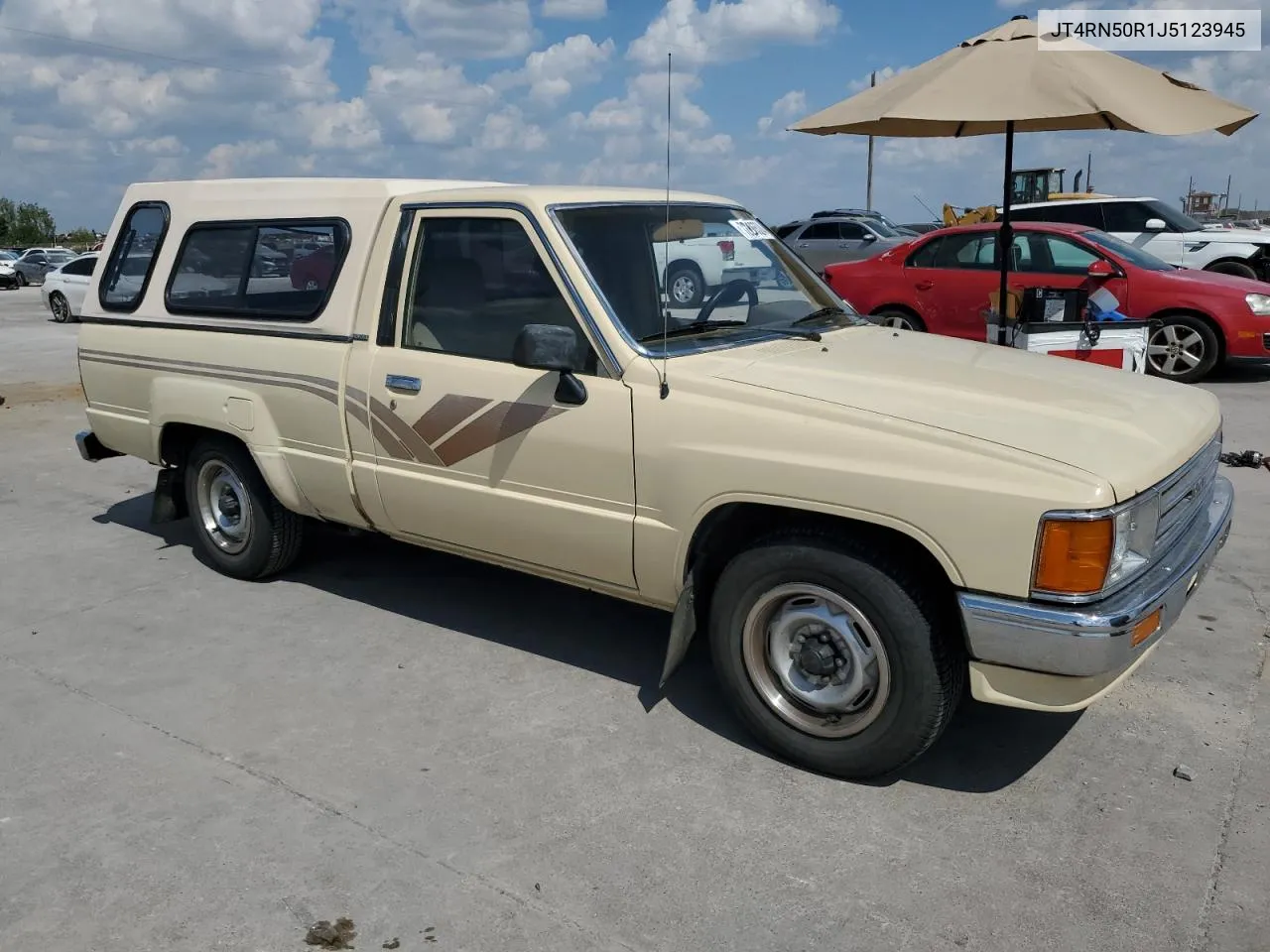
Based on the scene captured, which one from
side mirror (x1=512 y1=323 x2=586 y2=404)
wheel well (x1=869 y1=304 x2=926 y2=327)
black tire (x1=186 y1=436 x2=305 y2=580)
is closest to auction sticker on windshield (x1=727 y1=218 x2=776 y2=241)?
side mirror (x1=512 y1=323 x2=586 y2=404)

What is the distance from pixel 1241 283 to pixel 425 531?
9401 millimetres

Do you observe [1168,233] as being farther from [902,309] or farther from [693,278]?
[693,278]

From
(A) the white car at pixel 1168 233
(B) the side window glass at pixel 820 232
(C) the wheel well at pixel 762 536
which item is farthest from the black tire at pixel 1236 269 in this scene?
(C) the wheel well at pixel 762 536

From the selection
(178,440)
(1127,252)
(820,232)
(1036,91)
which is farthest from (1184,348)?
(820,232)

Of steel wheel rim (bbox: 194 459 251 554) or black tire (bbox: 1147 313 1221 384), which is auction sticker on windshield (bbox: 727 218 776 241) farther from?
black tire (bbox: 1147 313 1221 384)

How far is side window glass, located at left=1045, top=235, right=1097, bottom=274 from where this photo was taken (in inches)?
419

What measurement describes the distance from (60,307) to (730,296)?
2082cm

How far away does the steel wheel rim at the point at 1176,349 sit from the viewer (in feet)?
34.3

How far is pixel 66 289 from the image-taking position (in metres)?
20.9

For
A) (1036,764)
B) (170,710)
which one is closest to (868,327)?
(1036,764)

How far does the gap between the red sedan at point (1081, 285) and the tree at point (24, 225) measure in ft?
271

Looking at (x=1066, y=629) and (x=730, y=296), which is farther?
(x=730, y=296)

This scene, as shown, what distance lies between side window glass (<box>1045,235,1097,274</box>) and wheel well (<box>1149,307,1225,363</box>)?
83cm

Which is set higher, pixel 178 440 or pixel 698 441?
pixel 698 441
